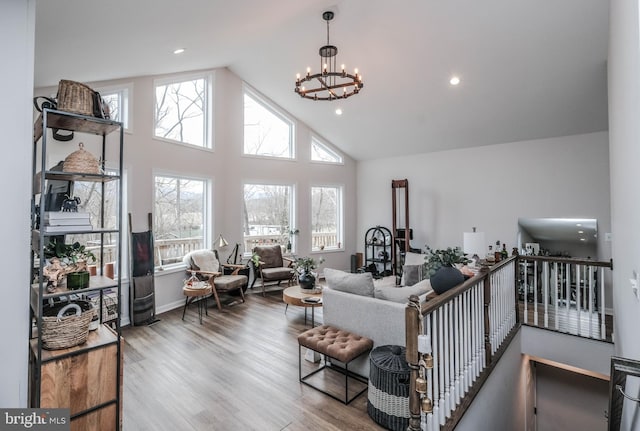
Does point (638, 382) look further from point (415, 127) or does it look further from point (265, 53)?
point (265, 53)

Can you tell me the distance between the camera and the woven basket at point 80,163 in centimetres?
204

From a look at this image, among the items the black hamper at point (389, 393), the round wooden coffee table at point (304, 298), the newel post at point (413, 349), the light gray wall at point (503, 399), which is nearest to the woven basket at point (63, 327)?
the newel post at point (413, 349)

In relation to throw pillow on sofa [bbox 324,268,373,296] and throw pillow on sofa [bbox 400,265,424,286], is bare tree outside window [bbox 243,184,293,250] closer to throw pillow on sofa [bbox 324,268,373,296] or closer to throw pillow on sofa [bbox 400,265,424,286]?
throw pillow on sofa [bbox 400,265,424,286]

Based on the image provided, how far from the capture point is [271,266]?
6.65 m

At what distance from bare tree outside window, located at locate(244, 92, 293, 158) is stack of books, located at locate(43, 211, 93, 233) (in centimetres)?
502

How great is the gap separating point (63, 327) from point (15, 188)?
852 millimetres

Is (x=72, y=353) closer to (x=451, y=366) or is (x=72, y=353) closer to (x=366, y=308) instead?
(x=366, y=308)

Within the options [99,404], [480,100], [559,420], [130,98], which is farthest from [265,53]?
[559,420]

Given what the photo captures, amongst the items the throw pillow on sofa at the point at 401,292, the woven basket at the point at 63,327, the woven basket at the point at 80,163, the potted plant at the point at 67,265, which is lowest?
the throw pillow on sofa at the point at 401,292

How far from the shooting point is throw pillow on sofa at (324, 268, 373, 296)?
343 centimetres

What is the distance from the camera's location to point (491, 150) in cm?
630

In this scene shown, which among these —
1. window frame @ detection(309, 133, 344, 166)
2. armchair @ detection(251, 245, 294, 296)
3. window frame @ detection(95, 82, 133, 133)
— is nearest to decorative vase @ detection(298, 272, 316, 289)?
armchair @ detection(251, 245, 294, 296)

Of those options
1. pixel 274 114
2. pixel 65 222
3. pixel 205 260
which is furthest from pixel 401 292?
pixel 274 114

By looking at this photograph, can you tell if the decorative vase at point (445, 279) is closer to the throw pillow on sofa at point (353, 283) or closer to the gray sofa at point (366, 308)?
the gray sofa at point (366, 308)
